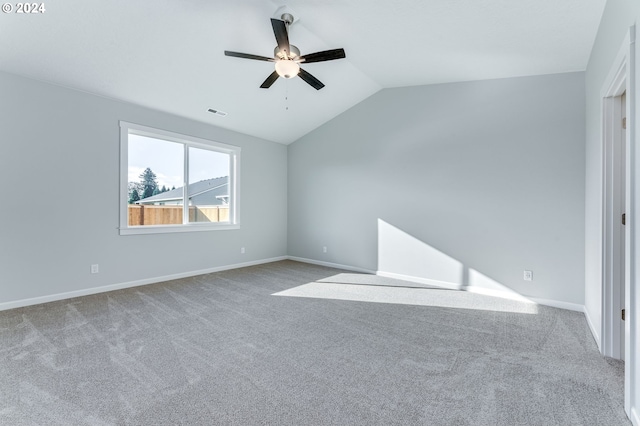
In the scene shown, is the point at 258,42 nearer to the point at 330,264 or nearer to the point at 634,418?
the point at 330,264

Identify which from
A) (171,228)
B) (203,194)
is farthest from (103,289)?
(203,194)

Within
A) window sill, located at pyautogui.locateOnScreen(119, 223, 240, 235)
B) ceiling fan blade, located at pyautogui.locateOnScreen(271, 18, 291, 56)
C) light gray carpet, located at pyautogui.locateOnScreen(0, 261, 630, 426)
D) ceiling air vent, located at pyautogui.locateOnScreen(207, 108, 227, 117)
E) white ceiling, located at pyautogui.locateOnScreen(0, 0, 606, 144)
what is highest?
white ceiling, located at pyautogui.locateOnScreen(0, 0, 606, 144)

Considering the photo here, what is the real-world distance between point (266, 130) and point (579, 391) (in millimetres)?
5479

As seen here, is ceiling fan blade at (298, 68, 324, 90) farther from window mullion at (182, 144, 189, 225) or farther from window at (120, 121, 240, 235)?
window mullion at (182, 144, 189, 225)

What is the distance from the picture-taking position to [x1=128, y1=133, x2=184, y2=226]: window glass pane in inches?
171

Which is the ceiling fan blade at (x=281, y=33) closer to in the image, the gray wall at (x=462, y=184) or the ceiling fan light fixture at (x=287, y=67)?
the ceiling fan light fixture at (x=287, y=67)

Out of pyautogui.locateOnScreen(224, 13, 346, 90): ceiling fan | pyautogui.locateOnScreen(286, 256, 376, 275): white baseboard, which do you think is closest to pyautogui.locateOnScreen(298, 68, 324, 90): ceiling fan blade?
pyautogui.locateOnScreen(224, 13, 346, 90): ceiling fan

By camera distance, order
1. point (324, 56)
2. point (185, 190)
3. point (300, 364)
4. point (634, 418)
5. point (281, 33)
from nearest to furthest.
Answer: point (634, 418), point (300, 364), point (281, 33), point (324, 56), point (185, 190)

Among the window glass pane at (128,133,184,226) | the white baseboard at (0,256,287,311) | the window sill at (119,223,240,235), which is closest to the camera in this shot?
the white baseboard at (0,256,287,311)

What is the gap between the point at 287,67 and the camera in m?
2.98

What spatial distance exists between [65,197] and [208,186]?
2.08 meters

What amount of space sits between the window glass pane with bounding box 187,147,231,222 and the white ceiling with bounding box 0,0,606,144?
99cm

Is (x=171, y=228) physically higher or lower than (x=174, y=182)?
lower

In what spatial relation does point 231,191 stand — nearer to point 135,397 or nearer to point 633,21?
point 135,397
